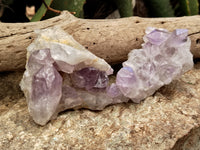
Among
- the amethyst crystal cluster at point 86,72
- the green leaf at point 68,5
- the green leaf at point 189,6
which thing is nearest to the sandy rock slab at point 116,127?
the amethyst crystal cluster at point 86,72

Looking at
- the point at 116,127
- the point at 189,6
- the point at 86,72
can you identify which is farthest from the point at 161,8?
the point at 116,127

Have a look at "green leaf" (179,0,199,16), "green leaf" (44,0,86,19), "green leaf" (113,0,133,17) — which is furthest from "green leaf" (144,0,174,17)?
"green leaf" (44,0,86,19)

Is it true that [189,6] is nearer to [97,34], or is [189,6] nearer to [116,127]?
[97,34]

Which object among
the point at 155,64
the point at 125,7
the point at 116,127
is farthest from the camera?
the point at 125,7

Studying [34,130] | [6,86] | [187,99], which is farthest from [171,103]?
[6,86]

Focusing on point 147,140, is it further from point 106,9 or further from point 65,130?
point 106,9

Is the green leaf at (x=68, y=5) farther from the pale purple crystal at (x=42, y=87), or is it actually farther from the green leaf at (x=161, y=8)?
the green leaf at (x=161, y=8)

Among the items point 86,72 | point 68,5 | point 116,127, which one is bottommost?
point 116,127
